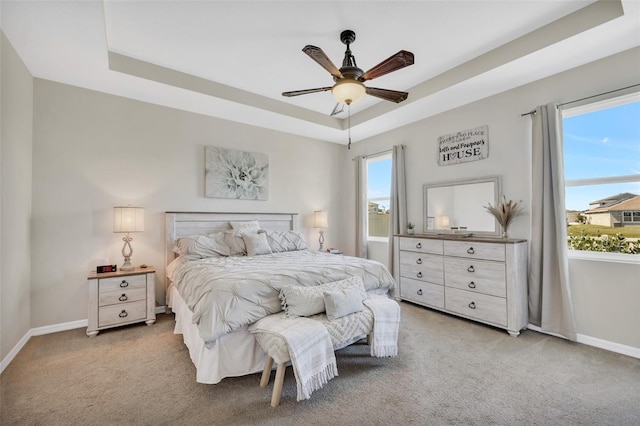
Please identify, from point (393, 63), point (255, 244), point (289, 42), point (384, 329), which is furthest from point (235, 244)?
point (393, 63)

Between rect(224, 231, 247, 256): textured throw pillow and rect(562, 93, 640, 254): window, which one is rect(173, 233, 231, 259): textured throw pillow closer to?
rect(224, 231, 247, 256): textured throw pillow

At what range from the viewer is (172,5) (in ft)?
7.49

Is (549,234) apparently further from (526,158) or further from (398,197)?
(398,197)

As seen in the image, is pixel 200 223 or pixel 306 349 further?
pixel 200 223

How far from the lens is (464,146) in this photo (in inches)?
147

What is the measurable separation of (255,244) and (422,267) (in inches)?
86.7

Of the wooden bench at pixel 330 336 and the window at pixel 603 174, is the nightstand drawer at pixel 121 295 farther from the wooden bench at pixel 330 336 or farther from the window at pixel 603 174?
the window at pixel 603 174

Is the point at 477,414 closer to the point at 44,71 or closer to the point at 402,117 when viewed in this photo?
the point at 402,117

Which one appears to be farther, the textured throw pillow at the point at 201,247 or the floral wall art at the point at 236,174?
the floral wall art at the point at 236,174

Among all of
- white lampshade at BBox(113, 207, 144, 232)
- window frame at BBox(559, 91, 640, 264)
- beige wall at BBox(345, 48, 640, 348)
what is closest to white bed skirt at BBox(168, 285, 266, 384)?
white lampshade at BBox(113, 207, 144, 232)

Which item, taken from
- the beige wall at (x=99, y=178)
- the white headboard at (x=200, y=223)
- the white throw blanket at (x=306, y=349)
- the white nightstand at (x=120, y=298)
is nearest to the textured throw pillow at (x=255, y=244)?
the white headboard at (x=200, y=223)

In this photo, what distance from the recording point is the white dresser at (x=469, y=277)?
290cm

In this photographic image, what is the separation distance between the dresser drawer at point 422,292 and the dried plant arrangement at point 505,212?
1021mm

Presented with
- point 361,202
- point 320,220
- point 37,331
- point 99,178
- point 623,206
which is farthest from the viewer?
point 361,202
